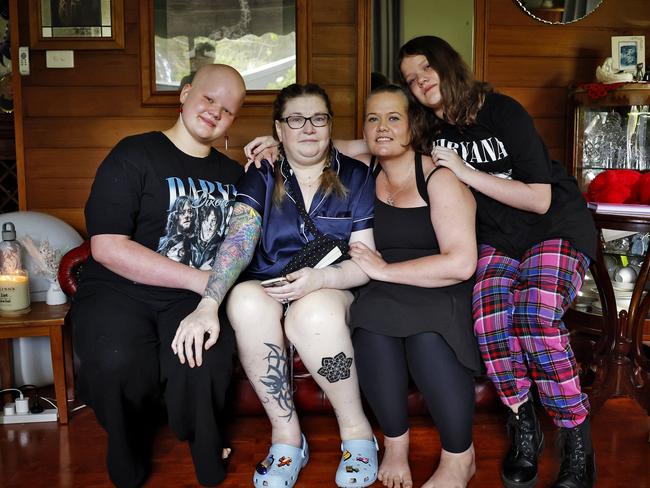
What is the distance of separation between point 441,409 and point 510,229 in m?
0.56

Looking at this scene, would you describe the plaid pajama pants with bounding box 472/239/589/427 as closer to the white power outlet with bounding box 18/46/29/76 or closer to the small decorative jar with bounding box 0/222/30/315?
the small decorative jar with bounding box 0/222/30/315

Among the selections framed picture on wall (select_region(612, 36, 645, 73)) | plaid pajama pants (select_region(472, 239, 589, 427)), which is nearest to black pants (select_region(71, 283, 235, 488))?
plaid pajama pants (select_region(472, 239, 589, 427))

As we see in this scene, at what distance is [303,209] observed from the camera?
74.3 inches

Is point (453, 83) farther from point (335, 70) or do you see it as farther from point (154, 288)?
point (335, 70)

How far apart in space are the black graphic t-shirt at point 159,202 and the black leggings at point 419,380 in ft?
1.85

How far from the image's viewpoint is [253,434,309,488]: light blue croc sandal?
1.65 metres

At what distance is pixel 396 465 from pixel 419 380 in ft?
0.77

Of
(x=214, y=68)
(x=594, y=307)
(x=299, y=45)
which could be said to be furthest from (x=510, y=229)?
(x=299, y=45)

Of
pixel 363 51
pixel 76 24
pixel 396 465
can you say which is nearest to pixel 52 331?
pixel 396 465

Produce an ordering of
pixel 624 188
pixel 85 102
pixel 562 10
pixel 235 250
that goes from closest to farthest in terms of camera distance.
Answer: pixel 235 250 < pixel 624 188 < pixel 85 102 < pixel 562 10

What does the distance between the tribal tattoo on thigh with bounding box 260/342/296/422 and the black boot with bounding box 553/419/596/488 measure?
733mm

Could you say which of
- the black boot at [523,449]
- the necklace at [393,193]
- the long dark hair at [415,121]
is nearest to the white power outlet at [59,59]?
the long dark hair at [415,121]

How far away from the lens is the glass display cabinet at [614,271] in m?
2.03

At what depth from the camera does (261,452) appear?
6.25ft
